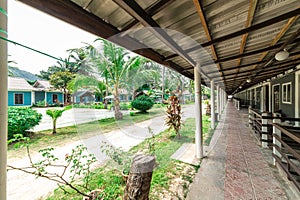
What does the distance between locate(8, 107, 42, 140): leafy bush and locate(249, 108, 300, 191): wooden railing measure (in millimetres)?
5783

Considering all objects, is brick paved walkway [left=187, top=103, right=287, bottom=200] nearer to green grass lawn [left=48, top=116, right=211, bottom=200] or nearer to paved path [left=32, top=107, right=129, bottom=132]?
green grass lawn [left=48, top=116, right=211, bottom=200]

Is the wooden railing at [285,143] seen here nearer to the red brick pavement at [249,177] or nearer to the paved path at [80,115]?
the red brick pavement at [249,177]

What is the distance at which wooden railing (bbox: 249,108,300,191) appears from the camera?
64.8 inches

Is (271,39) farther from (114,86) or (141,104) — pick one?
(141,104)

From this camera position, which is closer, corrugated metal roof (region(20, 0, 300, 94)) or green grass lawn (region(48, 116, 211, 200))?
corrugated metal roof (region(20, 0, 300, 94))

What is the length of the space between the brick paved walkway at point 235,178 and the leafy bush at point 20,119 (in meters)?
4.76

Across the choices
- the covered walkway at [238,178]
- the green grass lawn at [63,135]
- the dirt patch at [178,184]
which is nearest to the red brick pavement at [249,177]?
the covered walkway at [238,178]

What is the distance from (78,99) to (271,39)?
151 inches

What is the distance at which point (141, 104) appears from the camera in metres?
6.83

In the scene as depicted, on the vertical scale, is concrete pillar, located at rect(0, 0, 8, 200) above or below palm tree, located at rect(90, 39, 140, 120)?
below

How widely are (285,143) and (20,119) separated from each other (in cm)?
608

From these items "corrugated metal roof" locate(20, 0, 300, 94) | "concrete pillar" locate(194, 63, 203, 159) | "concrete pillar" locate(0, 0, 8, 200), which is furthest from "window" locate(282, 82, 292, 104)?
"concrete pillar" locate(0, 0, 8, 200)

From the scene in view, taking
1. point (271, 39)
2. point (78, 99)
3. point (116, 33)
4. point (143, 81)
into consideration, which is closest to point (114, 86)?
point (143, 81)

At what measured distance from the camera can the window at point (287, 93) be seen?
427cm
